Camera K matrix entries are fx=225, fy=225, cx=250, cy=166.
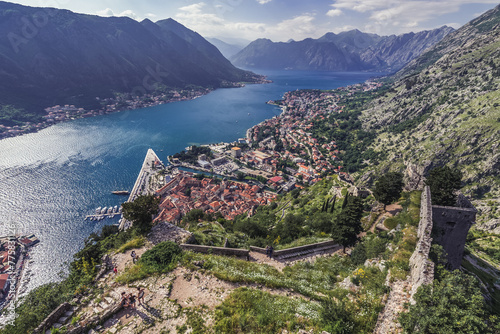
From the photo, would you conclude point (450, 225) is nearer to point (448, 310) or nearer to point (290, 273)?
point (448, 310)

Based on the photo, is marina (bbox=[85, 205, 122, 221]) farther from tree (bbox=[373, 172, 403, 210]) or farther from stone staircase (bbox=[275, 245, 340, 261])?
tree (bbox=[373, 172, 403, 210])

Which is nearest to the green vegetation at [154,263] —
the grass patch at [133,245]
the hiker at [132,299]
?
the hiker at [132,299]

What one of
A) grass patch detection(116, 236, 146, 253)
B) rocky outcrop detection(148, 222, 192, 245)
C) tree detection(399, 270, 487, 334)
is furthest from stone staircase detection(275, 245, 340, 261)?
grass patch detection(116, 236, 146, 253)

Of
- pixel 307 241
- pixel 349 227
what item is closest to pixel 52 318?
pixel 307 241

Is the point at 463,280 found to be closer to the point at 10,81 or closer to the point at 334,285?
the point at 334,285

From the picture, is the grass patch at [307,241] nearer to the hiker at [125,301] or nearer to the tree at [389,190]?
the tree at [389,190]

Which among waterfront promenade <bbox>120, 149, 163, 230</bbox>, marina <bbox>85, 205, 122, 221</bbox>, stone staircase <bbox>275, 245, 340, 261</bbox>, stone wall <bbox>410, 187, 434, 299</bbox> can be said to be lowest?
marina <bbox>85, 205, 122, 221</bbox>
